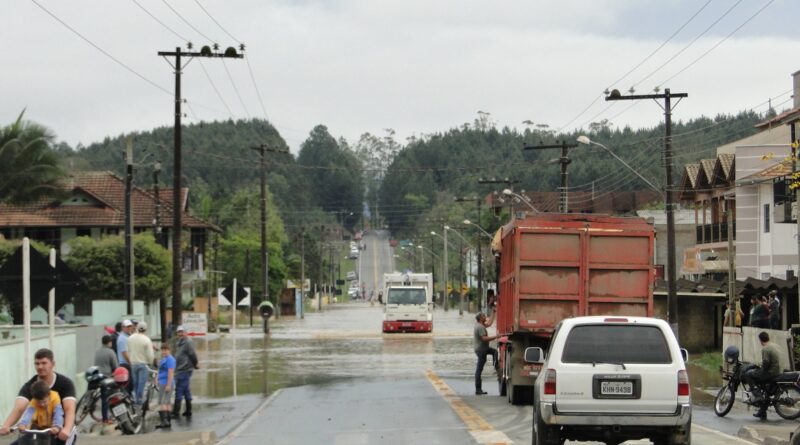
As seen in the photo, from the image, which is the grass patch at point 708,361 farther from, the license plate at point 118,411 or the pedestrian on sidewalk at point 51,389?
the pedestrian on sidewalk at point 51,389

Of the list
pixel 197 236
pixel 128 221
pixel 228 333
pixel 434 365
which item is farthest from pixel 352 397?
pixel 197 236

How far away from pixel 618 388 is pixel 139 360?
12.4 meters

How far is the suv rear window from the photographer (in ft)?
47.3

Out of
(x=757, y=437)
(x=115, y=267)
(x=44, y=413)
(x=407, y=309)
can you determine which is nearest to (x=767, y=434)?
(x=757, y=437)

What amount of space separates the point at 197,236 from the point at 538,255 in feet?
194

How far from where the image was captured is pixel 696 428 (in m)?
20.2

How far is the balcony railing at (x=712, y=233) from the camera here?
195 ft

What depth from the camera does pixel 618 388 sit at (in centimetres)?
1425

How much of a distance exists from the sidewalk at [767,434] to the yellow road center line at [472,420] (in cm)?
357

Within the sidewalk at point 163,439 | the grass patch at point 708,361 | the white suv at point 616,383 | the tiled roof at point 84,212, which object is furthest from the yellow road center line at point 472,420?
the tiled roof at point 84,212

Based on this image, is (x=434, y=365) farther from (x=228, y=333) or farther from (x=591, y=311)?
(x=228, y=333)

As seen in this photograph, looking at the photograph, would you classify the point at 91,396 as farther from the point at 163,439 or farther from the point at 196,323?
the point at 196,323

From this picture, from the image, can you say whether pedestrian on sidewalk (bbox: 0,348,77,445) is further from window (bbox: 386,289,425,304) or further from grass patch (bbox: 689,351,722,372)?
window (bbox: 386,289,425,304)

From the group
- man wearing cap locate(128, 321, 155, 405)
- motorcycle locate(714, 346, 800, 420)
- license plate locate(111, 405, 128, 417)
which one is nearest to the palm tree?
man wearing cap locate(128, 321, 155, 405)
